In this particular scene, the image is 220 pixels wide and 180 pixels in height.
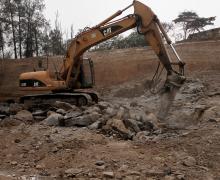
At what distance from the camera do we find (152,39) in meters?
14.1

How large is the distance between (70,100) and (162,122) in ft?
13.0

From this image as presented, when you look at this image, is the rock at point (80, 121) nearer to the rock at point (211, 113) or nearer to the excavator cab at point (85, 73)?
the rock at point (211, 113)

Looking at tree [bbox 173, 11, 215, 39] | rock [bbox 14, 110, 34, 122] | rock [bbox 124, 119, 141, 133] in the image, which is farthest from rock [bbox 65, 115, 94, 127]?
tree [bbox 173, 11, 215, 39]

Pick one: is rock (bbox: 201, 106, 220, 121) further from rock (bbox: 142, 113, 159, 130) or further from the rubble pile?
rock (bbox: 142, 113, 159, 130)

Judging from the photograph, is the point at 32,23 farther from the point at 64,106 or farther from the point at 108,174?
the point at 108,174

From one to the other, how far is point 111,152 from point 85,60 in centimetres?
755

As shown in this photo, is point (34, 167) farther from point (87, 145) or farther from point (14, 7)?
point (14, 7)

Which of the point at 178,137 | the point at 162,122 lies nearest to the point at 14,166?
the point at 178,137

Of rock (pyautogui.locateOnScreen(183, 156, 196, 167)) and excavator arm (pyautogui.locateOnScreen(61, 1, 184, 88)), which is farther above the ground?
excavator arm (pyautogui.locateOnScreen(61, 1, 184, 88))

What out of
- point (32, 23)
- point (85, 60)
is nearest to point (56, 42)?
point (32, 23)

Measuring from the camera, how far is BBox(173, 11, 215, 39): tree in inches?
1555

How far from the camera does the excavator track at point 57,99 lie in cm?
1578

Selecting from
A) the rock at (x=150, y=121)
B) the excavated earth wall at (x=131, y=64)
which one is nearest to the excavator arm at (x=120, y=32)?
the rock at (x=150, y=121)

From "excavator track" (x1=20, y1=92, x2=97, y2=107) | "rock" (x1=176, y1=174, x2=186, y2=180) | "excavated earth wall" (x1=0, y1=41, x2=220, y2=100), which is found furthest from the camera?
"excavated earth wall" (x1=0, y1=41, x2=220, y2=100)
